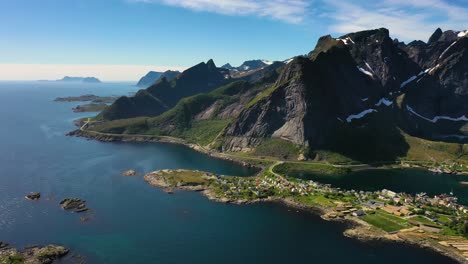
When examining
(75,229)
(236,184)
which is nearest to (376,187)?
(236,184)

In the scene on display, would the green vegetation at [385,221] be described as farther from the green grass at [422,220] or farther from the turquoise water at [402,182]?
the turquoise water at [402,182]

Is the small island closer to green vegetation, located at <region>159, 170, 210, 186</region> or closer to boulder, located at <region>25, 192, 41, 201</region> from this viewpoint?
green vegetation, located at <region>159, 170, 210, 186</region>

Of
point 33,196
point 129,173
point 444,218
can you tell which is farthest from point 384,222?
point 33,196

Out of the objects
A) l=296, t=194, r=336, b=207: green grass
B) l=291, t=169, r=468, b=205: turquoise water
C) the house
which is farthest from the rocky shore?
l=291, t=169, r=468, b=205: turquoise water

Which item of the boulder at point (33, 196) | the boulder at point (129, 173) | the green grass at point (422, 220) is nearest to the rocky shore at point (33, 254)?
the boulder at point (33, 196)

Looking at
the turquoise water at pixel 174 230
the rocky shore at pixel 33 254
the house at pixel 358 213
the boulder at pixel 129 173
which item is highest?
the house at pixel 358 213

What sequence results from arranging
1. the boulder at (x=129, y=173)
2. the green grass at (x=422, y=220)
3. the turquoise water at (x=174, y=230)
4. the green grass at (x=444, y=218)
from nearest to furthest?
1. the turquoise water at (x=174, y=230)
2. the green grass at (x=422, y=220)
3. the green grass at (x=444, y=218)
4. the boulder at (x=129, y=173)

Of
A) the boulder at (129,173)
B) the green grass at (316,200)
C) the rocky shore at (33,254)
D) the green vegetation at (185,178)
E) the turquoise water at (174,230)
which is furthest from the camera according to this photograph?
the boulder at (129,173)

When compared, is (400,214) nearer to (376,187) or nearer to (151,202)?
(376,187)
